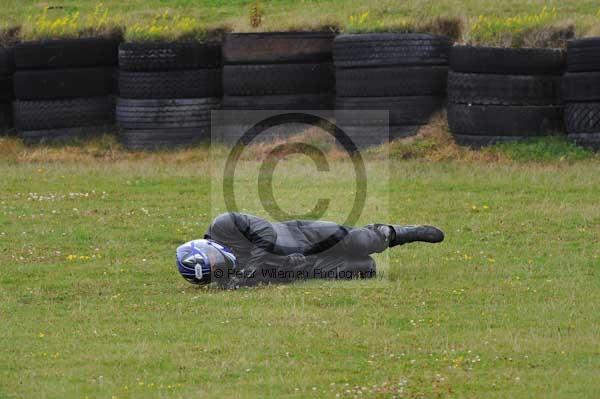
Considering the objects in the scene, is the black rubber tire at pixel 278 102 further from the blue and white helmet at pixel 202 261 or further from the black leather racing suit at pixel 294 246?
the blue and white helmet at pixel 202 261

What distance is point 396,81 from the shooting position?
1875cm

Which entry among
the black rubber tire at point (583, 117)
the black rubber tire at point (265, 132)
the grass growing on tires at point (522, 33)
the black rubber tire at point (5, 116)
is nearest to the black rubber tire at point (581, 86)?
the black rubber tire at point (583, 117)

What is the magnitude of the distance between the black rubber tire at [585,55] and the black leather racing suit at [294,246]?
6.99 metres

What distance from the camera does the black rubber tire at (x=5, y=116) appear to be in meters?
21.1

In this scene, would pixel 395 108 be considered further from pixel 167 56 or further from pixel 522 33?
pixel 167 56

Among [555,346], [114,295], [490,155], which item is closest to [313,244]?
[114,295]

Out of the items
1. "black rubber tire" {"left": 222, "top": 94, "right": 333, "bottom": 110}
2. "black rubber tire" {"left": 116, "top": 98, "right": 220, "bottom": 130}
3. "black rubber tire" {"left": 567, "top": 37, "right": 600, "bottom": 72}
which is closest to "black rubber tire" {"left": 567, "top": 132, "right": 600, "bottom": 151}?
"black rubber tire" {"left": 567, "top": 37, "right": 600, "bottom": 72}

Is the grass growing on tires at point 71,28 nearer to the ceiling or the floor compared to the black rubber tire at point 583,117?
nearer to the ceiling

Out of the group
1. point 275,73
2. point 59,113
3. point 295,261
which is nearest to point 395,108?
point 275,73

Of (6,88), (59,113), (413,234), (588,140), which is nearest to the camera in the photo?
(413,234)

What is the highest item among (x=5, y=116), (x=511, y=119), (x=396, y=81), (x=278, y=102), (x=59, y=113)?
(x=396, y=81)

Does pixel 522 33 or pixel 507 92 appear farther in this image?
pixel 522 33

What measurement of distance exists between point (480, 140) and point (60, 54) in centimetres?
730

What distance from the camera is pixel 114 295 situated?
1087 cm
